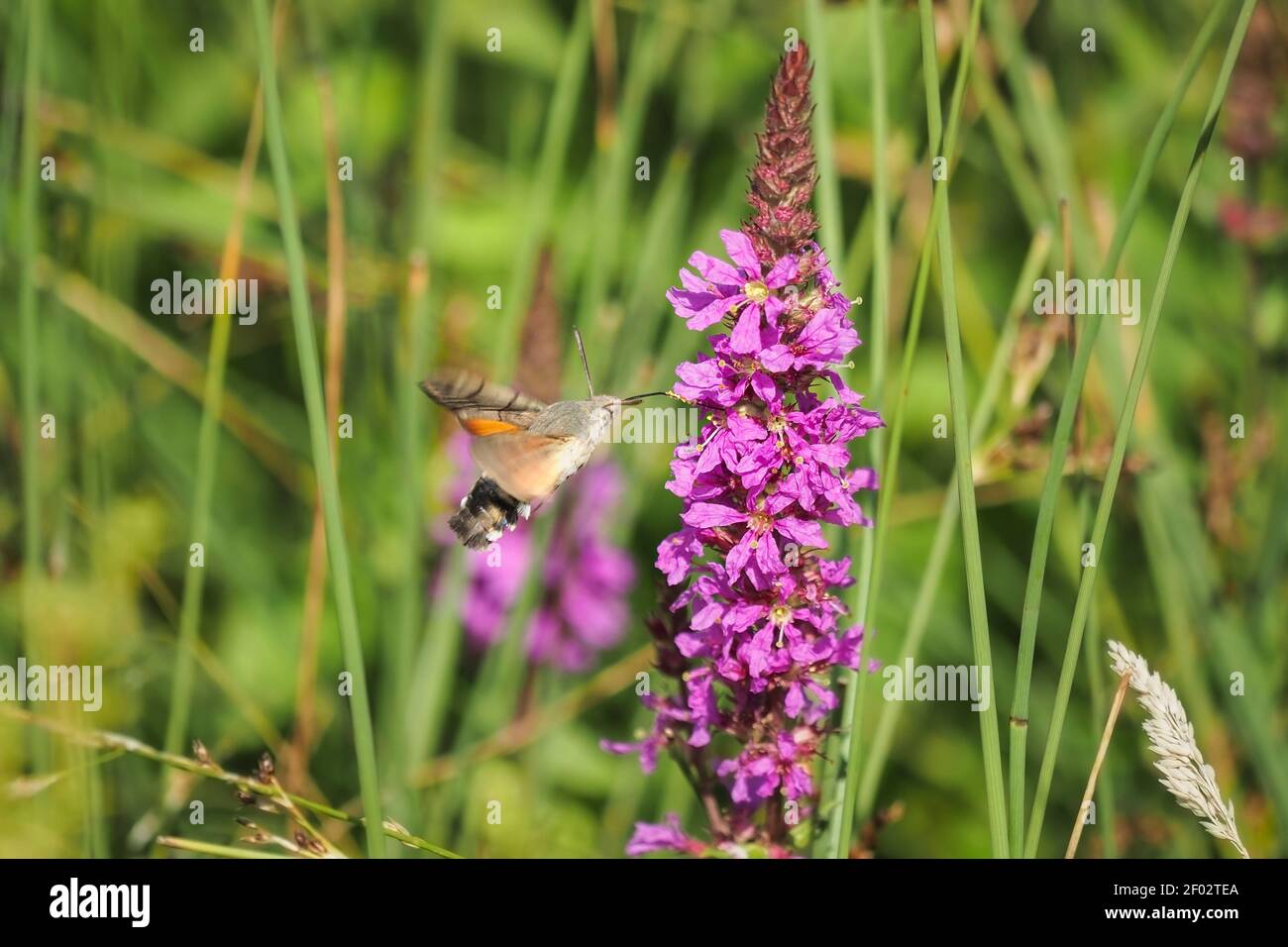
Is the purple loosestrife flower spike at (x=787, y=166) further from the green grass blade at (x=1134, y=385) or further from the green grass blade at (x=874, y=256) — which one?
the green grass blade at (x=1134, y=385)

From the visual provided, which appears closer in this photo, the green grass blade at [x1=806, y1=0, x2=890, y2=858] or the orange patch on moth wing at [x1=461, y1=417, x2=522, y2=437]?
the green grass blade at [x1=806, y1=0, x2=890, y2=858]

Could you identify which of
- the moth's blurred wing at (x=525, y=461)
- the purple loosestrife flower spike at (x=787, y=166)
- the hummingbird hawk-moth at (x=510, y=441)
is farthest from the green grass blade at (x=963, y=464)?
the moth's blurred wing at (x=525, y=461)

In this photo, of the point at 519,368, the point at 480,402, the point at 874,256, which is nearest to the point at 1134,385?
the point at 874,256

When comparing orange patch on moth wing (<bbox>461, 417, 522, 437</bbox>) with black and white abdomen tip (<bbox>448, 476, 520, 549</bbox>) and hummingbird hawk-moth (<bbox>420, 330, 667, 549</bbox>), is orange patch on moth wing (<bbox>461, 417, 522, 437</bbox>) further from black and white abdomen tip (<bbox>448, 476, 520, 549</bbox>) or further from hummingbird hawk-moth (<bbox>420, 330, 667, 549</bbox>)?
black and white abdomen tip (<bbox>448, 476, 520, 549</bbox>)

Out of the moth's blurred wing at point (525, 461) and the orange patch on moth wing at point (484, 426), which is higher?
the orange patch on moth wing at point (484, 426)

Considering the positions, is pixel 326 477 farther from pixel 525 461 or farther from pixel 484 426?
pixel 484 426

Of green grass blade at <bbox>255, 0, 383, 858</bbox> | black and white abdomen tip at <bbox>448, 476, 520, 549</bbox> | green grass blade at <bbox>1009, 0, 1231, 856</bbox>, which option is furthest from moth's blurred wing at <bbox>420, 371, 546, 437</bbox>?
green grass blade at <bbox>1009, 0, 1231, 856</bbox>

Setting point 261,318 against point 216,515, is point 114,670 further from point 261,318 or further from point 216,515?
point 261,318

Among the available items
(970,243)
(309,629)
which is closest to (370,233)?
(309,629)
